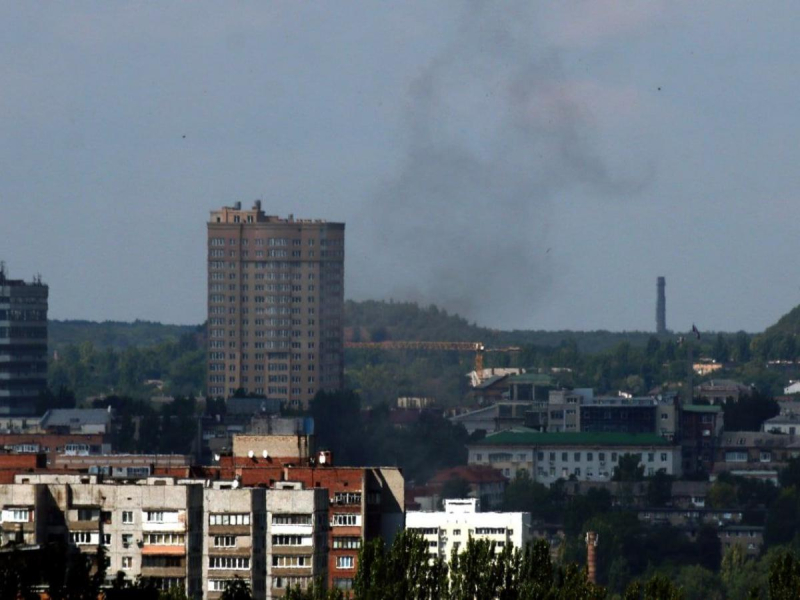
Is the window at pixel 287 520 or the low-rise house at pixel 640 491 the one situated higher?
the low-rise house at pixel 640 491

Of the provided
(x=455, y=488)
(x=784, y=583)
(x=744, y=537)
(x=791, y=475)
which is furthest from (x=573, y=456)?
(x=784, y=583)

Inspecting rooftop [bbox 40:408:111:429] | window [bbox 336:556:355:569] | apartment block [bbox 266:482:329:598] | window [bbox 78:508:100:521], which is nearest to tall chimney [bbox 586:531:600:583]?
rooftop [bbox 40:408:111:429]

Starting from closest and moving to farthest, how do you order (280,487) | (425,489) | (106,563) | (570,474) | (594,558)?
(106,563) < (280,487) < (594,558) < (425,489) < (570,474)

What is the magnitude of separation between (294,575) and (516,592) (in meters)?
10.3

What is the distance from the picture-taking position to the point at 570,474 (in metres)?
194

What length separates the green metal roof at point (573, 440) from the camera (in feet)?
644

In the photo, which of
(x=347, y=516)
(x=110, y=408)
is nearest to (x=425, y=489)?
(x=110, y=408)

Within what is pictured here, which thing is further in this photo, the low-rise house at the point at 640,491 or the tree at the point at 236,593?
the low-rise house at the point at 640,491

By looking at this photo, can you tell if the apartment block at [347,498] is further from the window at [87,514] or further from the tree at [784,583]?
the tree at [784,583]

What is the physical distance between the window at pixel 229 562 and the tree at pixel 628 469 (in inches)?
4206

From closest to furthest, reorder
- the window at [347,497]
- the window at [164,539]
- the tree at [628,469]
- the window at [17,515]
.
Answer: the window at [17,515] → the window at [164,539] → the window at [347,497] → the tree at [628,469]

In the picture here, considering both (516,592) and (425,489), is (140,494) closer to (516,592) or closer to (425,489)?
(516,592)

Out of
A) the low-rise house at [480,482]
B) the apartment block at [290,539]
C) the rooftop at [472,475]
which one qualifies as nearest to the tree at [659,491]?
the low-rise house at [480,482]

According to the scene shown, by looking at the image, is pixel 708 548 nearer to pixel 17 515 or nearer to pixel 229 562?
pixel 229 562
